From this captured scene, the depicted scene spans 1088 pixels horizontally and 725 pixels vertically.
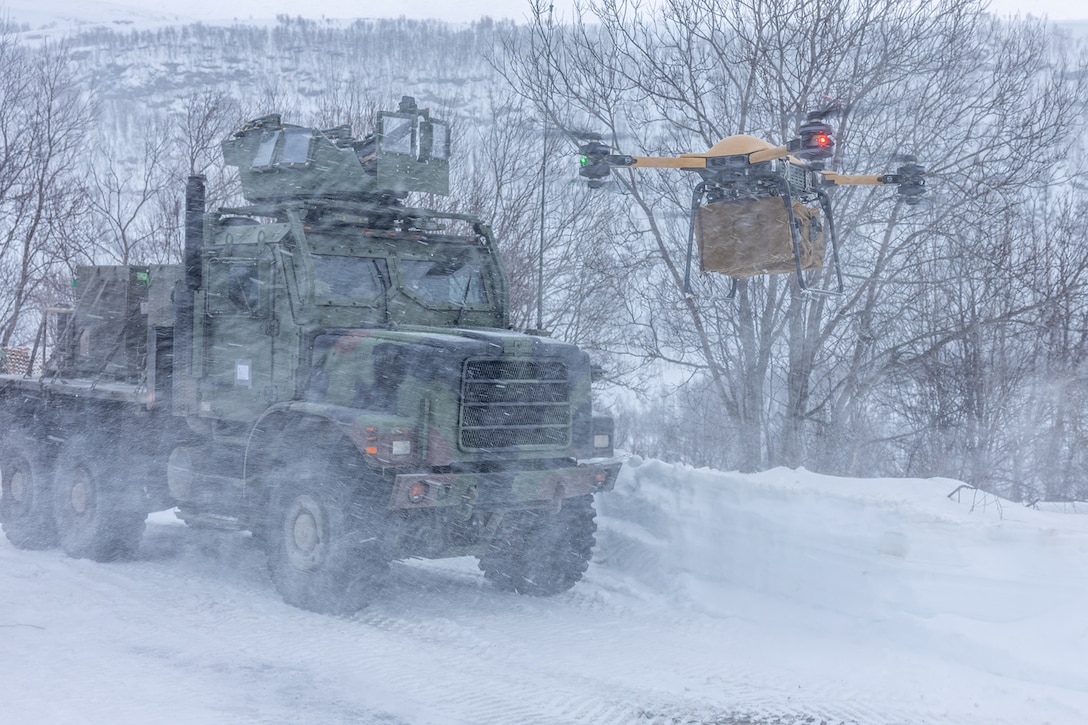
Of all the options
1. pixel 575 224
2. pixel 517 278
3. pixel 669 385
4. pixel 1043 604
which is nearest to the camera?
pixel 1043 604

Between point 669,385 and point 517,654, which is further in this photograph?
point 669,385

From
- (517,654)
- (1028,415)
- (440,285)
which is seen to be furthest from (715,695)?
(1028,415)

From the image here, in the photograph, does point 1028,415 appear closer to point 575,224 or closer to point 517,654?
point 575,224

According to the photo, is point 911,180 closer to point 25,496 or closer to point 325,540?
→ point 325,540

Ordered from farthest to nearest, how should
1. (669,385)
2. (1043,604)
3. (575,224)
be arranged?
1. (669,385)
2. (575,224)
3. (1043,604)

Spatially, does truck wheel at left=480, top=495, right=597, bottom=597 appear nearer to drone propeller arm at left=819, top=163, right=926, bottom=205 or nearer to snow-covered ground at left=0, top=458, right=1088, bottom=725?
snow-covered ground at left=0, top=458, right=1088, bottom=725

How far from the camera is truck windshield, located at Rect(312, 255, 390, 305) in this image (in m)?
8.80

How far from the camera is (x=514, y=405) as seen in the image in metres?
8.22

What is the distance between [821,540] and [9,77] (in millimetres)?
17138

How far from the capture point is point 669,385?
19.0 meters

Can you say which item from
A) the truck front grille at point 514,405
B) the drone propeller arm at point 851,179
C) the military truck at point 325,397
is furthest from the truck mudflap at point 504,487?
the drone propeller arm at point 851,179

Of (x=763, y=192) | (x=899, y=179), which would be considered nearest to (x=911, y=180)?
(x=899, y=179)

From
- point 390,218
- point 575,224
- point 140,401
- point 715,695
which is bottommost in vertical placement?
point 715,695

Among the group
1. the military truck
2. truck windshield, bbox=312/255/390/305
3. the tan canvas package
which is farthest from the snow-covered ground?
truck windshield, bbox=312/255/390/305
